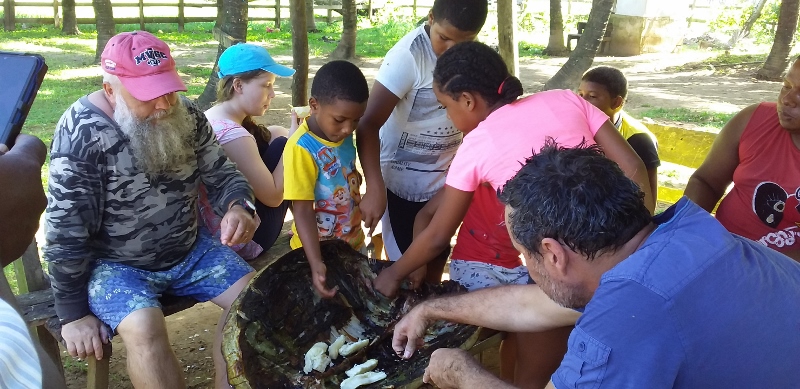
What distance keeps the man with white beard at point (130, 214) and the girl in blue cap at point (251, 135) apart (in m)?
0.44

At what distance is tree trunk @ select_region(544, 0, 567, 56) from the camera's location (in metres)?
15.0

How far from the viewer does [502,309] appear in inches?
88.0

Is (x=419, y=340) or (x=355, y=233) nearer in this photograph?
(x=419, y=340)

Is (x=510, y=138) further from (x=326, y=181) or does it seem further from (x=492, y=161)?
(x=326, y=181)

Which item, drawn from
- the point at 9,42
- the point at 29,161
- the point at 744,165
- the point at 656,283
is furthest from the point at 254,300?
the point at 9,42

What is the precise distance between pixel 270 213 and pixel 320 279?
1.09m

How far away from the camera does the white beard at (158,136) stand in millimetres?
2488

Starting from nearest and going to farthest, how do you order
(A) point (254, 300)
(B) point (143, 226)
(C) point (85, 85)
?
(A) point (254, 300), (B) point (143, 226), (C) point (85, 85)

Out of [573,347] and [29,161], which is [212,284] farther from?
[573,347]

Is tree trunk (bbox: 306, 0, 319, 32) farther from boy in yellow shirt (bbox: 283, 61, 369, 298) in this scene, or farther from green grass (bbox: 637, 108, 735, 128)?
boy in yellow shirt (bbox: 283, 61, 369, 298)

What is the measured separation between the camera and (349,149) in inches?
113

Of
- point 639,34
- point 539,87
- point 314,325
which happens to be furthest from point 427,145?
point 639,34

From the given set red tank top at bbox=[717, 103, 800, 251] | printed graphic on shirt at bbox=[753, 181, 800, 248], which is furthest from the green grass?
printed graphic on shirt at bbox=[753, 181, 800, 248]

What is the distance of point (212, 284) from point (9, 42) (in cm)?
1371
